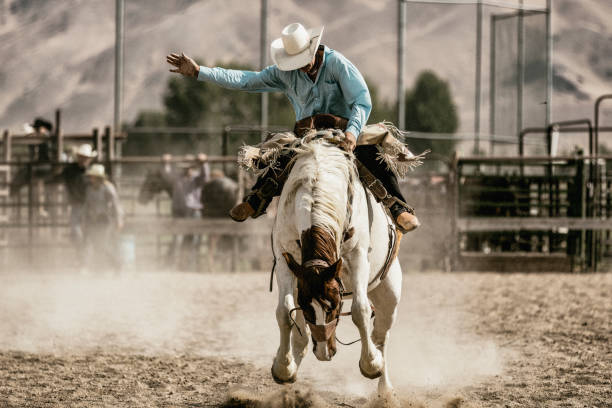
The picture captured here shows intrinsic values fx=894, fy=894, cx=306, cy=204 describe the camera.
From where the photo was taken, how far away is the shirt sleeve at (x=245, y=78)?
5016 millimetres

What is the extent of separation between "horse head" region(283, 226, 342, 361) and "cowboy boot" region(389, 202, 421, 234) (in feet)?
2.95

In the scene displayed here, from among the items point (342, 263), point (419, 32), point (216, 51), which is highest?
point (419, 32)

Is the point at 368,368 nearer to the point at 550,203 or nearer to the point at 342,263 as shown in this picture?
the point at 342,263

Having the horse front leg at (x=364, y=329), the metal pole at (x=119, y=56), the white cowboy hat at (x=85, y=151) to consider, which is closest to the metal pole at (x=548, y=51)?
the metal pole at (x=119, y=56)

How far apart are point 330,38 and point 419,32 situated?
56.8 ft

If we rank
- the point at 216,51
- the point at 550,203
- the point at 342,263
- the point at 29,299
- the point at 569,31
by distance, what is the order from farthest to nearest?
the point at 569,31 → the point at 216,51 → the point at 550,203 → the point at 29,299 → the point at 342,263

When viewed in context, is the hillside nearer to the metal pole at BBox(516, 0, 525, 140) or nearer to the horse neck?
the metal pole at BBox(516, 0, 525, 140)

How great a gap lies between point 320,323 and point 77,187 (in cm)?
895

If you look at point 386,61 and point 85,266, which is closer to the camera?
point 85,266

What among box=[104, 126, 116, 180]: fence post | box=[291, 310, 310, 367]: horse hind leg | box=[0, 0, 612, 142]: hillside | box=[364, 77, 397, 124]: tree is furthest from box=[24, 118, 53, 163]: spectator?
box=[0, 0, 612, 142]: hillside

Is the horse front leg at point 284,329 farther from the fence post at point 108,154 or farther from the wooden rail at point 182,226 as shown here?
the fence post at point 108,154

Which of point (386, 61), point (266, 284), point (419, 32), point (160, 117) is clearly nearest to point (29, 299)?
point (266, 284)

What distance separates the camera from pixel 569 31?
140m

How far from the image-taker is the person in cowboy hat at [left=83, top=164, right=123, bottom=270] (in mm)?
11742
